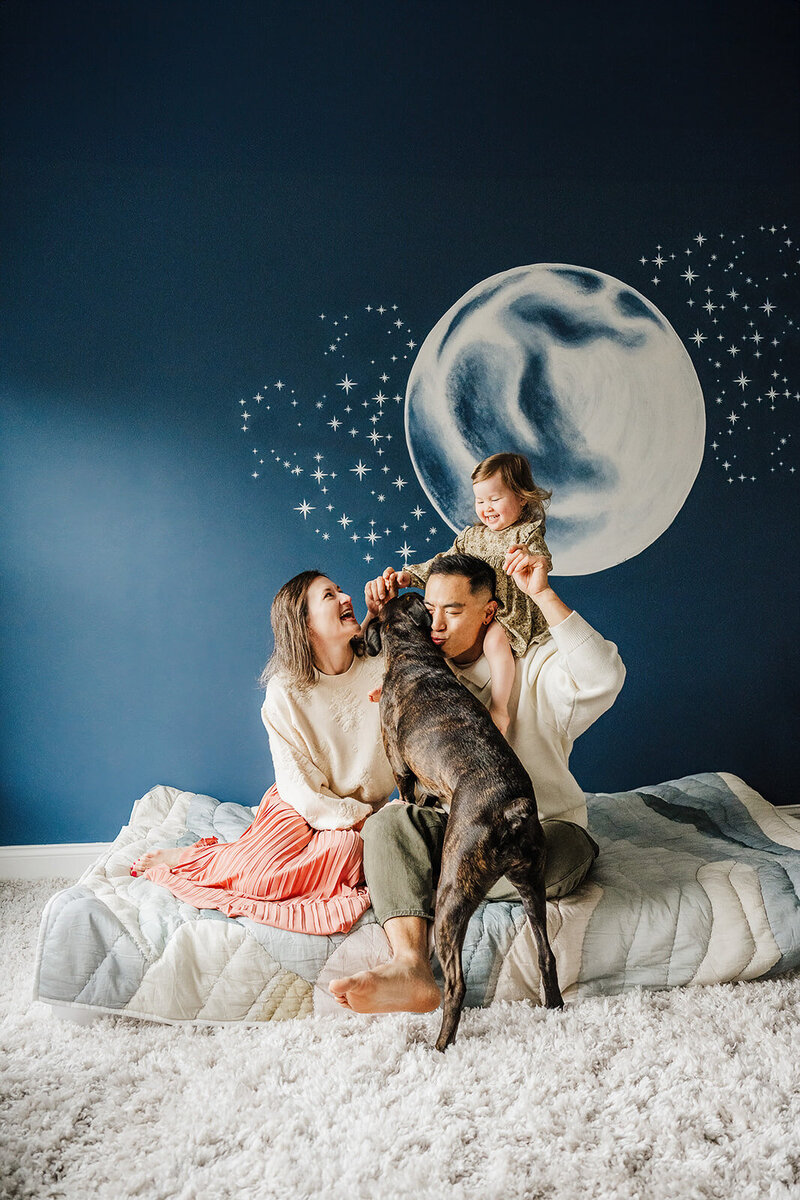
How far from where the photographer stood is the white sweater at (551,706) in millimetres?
1916

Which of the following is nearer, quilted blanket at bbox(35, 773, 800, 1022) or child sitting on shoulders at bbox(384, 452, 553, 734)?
quilted blanket at bbox(35, 773, 800, 1022)

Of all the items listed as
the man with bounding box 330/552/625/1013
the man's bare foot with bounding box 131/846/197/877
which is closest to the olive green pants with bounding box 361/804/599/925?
the man with bounding box 330/552/625/1013

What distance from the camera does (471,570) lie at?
1957 mm

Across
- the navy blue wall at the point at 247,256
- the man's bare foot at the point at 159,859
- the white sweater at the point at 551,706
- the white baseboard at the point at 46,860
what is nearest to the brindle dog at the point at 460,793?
the white sweater at the point at 551,706

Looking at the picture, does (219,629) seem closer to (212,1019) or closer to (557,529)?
(557,529)

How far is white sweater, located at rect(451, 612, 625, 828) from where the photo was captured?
1916 millimetres

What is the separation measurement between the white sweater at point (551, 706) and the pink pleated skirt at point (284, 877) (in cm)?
46

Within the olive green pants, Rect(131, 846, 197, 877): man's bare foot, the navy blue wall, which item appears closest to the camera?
the olive green pants

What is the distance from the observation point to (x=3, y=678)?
280cm

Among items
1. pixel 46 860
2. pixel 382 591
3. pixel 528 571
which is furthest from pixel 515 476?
pixel 46 860

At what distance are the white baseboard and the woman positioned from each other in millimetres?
771

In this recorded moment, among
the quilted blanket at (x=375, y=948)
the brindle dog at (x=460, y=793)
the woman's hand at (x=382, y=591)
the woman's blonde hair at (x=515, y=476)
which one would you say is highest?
the woman's blonde hair at (x=515, y=476)

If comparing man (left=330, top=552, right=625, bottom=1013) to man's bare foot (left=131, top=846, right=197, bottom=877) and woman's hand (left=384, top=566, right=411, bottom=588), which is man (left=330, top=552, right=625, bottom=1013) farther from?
man's bare foot (left=131, top=846, right=197, bottom=877)

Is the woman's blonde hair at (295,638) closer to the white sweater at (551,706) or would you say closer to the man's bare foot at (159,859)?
the white sweater at (551,706)
